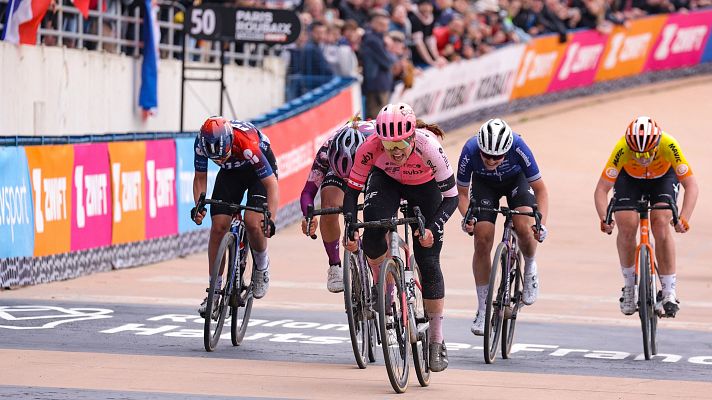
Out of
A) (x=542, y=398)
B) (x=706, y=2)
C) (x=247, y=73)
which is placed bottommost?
(x=542, y=398)

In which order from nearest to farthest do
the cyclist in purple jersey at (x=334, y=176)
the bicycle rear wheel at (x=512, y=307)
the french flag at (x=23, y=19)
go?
the cyclist in purple jersey at (x=334, y=176), the bicycle rear wheel at (x=512, y=307), the french flag at (x=23, y=19)

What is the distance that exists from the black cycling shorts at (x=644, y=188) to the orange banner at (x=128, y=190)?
5.79m

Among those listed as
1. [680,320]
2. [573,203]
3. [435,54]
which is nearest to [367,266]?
[680,320]

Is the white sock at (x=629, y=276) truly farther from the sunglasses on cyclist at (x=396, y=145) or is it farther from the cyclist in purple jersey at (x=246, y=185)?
the sunglasses on cyclist at (x=396, y=145)

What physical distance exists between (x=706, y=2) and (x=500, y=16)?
9999 millimetres

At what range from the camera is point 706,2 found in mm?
39406

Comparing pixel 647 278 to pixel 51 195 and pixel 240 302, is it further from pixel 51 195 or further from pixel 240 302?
pixel 51 195

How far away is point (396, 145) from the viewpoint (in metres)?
9.03

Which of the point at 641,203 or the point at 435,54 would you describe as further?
the point at 435,54

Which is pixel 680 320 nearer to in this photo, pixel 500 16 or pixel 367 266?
pixel 367 266

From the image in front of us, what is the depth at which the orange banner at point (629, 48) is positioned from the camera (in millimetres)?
35969

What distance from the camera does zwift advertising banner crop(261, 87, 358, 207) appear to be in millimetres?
20930

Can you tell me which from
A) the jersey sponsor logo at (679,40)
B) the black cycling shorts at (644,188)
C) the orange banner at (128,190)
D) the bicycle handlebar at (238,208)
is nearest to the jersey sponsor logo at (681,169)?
the black cycling shorts at (644,188)

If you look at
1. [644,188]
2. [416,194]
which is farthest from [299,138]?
[416,194]
